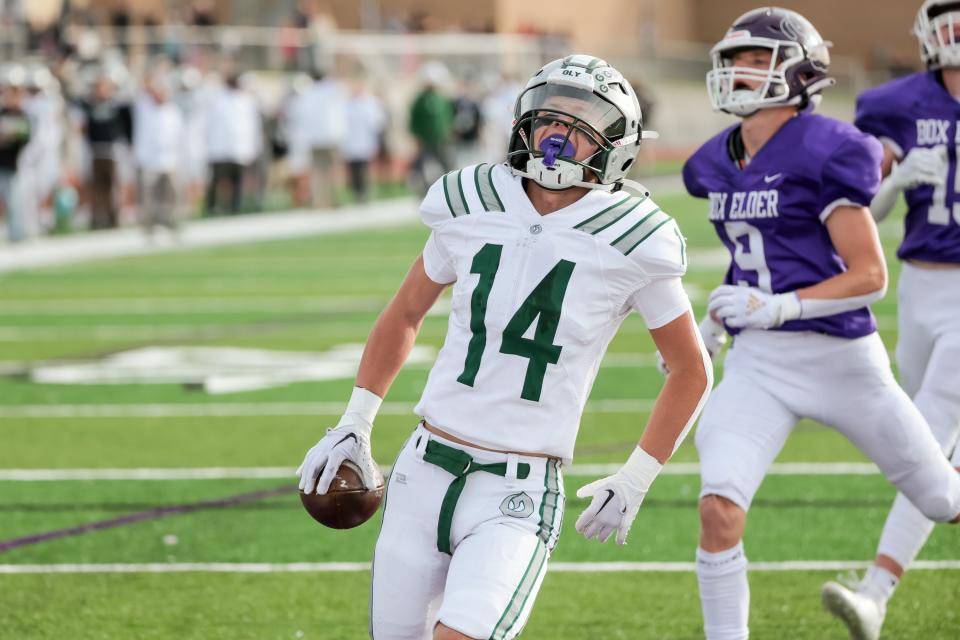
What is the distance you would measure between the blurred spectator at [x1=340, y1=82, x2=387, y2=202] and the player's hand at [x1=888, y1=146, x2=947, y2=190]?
18.7 metres

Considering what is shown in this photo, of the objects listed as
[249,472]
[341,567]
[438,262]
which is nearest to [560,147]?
[438,262]

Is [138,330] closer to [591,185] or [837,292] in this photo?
[837,292]

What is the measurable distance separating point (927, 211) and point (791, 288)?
0.90 m

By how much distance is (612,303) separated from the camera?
3.60 m

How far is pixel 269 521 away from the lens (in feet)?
21.2

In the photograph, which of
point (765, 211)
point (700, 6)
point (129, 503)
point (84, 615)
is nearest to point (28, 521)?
point (129, 503)

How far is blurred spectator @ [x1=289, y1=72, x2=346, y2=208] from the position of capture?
22.6 m

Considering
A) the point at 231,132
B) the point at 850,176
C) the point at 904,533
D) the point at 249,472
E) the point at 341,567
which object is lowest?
the point at 231,132

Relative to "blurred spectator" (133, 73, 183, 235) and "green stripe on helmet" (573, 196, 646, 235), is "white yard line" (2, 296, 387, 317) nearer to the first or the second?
"blurred spectator" (133, 73, 183, 235)

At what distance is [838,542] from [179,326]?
278 inches

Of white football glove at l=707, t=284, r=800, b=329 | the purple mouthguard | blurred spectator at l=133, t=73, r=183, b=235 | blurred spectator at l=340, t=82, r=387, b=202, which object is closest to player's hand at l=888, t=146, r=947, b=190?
white football glove at l=707, t=284, r=800, b=329

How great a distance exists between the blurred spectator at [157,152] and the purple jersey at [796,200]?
14108mm

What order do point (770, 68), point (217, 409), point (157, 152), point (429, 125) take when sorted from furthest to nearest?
point (429, 125) → point (157, 152) → point (217, 409) → point (770, 68)

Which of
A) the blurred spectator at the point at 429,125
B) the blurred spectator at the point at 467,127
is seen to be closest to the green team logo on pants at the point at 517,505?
the blurred spectator at the point at 429,125
